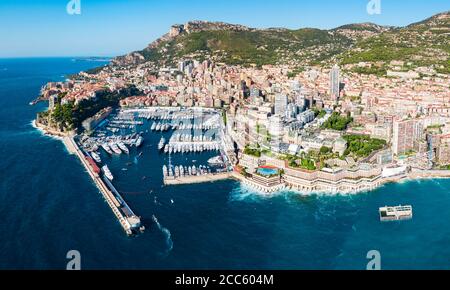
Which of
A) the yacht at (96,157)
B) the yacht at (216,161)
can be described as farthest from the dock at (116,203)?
the yacht at (216,161)

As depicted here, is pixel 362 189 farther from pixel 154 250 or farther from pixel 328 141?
pixel 154 250

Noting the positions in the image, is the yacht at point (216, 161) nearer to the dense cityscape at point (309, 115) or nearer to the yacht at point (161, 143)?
the dense cityscape at point (309, 115)

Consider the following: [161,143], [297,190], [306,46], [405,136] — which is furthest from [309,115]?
[306,46]

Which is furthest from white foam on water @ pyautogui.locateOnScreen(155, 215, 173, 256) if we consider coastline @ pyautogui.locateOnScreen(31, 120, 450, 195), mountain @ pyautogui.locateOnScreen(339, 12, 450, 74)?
mountain @ pyautogui.locateOnScreen(339, 12, 450, 74)

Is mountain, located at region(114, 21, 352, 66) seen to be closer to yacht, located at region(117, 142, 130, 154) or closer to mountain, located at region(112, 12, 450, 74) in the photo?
mountain, located at region(112, 12, 450, 74)

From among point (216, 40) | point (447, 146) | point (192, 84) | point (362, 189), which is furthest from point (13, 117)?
point (216, 40)

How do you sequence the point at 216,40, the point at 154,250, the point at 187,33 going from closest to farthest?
1. the point at 154,250
2. the point at 216,40
3. the point at 187,33

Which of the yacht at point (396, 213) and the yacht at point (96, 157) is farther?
the yacht at point (96, 157)
